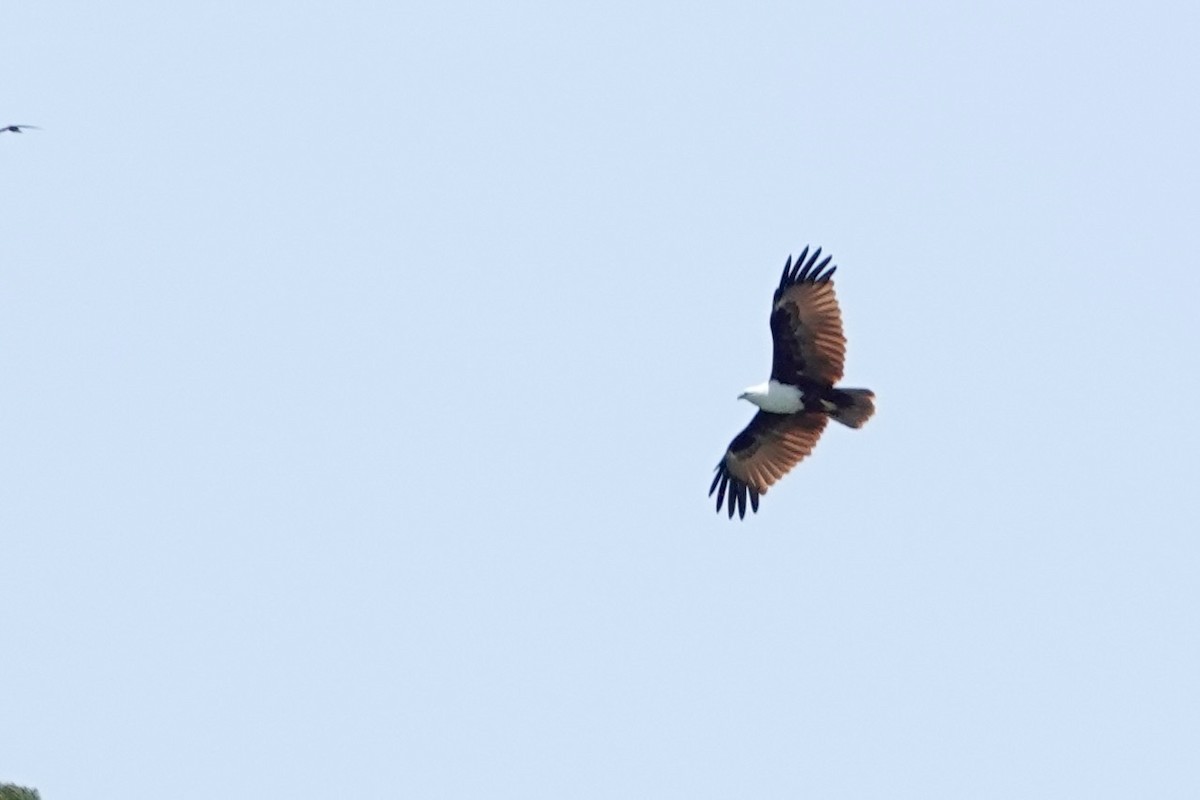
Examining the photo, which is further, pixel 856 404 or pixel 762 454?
pixel 762 454

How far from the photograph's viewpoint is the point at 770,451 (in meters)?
26.7

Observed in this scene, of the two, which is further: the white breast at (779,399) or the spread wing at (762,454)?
the spread wing at (762,454)

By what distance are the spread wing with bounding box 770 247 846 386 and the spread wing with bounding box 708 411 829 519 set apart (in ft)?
3.48

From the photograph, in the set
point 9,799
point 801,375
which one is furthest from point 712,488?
point 9,799

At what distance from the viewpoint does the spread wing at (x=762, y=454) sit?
1032 inches

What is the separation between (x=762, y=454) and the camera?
26.8 meters

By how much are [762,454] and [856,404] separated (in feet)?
7.31

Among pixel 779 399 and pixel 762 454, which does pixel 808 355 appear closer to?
pixel 779 399

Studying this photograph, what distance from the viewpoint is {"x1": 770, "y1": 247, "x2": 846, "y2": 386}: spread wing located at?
24.8m

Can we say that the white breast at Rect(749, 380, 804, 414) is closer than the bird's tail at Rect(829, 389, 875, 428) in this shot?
No

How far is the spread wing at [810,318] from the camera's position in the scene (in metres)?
24.8

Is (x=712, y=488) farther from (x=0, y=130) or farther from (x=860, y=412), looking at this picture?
(x=0, y=130)

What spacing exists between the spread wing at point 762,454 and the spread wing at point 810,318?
1062 mm

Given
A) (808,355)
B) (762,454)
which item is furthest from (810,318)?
(762,454)
